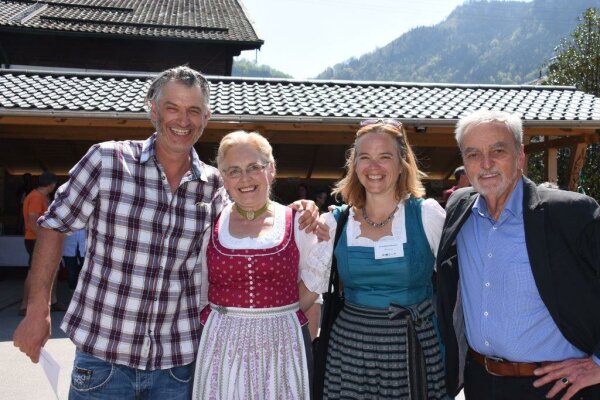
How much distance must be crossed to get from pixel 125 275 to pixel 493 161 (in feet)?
4.89

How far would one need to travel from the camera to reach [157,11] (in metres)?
15.0

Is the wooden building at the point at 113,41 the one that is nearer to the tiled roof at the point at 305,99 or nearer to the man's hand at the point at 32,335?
the tiled roof at the point at 305,99

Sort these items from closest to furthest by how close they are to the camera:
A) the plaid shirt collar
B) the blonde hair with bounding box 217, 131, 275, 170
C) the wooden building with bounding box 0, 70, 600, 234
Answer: the plaid shirt collar < the blonde hair with bounding box 217, 131, 275, 170 < the wooden building with bounding box 0, 70, 600, 234

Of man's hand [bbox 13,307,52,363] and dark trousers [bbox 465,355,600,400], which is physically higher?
man's hand [bbox 13,307,52,363]

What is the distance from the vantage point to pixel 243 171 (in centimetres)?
246

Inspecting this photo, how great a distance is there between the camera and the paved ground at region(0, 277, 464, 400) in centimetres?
442

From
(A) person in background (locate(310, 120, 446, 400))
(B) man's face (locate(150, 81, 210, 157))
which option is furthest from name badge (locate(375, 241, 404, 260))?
(B) man's face (locate(150, 81, 210, 157))

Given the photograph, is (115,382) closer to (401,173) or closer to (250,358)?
(250,358)

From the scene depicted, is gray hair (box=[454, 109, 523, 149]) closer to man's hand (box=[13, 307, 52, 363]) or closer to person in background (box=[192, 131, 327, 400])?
person in background (box=[192, 131, 327, 400])

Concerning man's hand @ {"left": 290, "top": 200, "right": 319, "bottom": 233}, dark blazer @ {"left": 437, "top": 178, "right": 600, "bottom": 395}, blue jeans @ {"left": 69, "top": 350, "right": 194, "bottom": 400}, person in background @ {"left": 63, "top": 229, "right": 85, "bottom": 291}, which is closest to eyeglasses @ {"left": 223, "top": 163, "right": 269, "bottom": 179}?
man's hand @ {"left": 290, "top": 200, "right": 319, "bottom": 233}

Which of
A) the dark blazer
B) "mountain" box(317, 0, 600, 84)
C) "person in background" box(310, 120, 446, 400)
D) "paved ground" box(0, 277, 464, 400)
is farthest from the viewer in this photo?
"mountain" box(317, 0, 600, 84)

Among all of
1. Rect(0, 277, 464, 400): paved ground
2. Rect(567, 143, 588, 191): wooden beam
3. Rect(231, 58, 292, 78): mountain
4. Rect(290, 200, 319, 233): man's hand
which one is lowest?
Rect(0, 277, 464, 400): paved ground

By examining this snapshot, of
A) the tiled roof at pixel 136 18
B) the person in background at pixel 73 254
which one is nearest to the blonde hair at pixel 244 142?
the person in background at pixel 73 254

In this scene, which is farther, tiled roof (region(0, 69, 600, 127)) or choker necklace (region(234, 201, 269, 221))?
tiled roof (region(0, 69, 600, 127))
